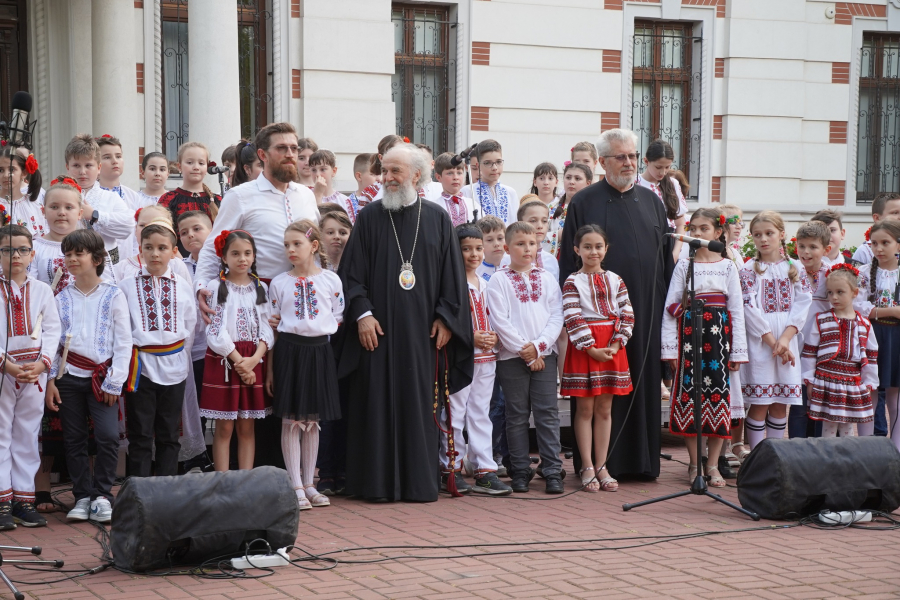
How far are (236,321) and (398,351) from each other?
39.3 inches

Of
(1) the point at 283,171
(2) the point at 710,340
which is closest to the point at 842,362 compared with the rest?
(2) the point at 710,340

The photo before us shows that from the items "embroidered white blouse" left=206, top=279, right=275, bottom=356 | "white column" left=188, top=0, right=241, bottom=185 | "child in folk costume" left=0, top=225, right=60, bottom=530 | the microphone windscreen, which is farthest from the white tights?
"white column" left=188, top=0, right=241, bottom=185

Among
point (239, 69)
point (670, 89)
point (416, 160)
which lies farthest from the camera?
point (670, 89)

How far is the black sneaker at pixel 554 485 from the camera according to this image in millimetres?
6839

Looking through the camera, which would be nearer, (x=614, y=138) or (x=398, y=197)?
(x=398, y=197)

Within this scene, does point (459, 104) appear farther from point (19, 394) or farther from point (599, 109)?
point (19, 394)

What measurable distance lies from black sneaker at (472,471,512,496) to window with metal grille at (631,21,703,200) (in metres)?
Result: 7.99

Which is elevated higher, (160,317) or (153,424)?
(160,317)

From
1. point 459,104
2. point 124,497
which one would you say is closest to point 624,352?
point 124,497

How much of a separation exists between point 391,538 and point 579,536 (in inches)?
38.1

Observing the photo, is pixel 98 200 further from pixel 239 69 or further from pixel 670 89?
pixel 670 89

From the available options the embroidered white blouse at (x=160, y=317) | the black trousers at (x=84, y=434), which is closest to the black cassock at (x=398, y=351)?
the embroidered white blouse at (x=160, y=317)

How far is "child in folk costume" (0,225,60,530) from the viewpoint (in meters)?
5.87

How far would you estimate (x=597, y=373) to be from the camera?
6.98 metres
